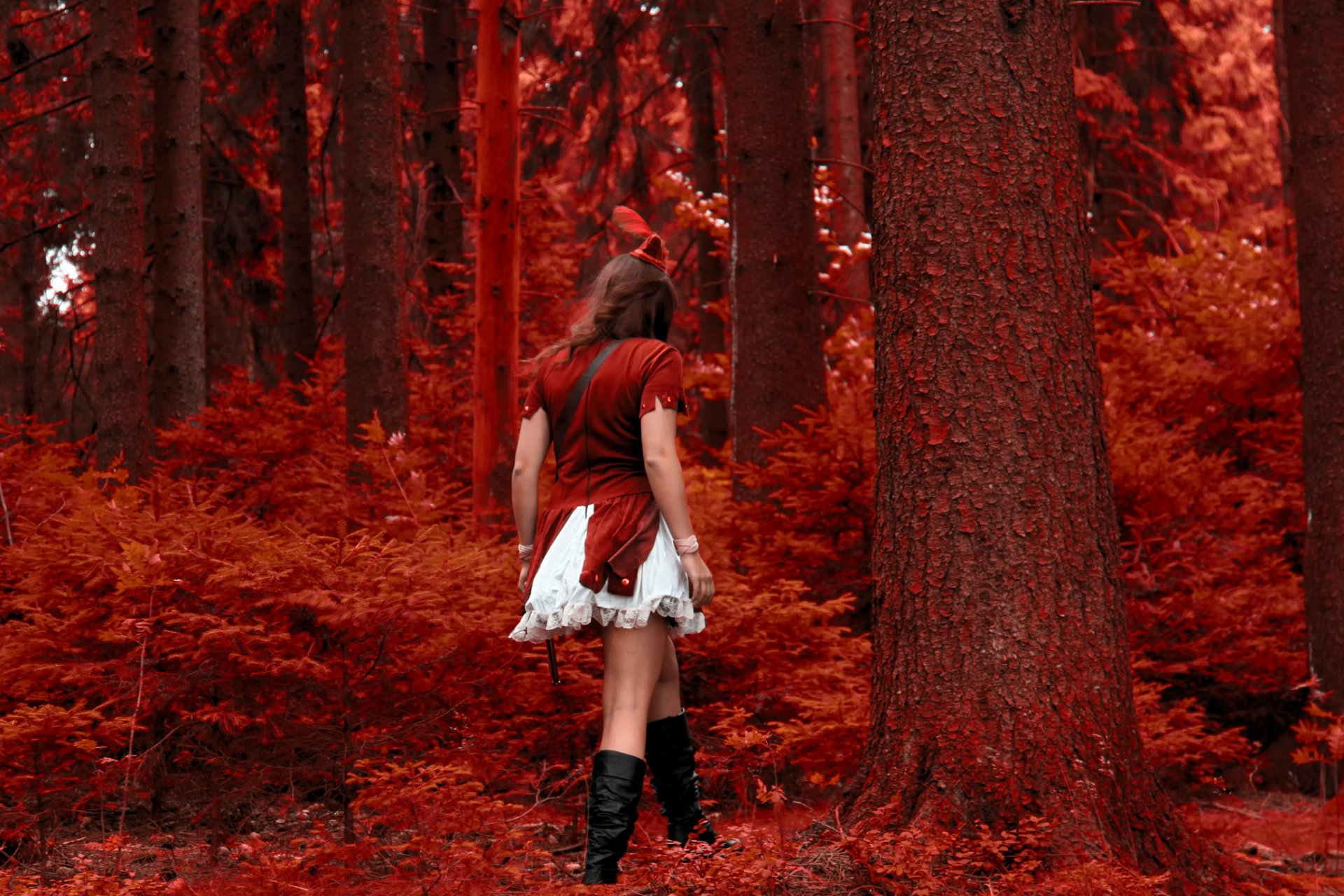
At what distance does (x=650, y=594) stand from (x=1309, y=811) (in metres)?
5.08

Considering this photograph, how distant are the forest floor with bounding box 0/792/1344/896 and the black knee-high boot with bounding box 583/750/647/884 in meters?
0.09

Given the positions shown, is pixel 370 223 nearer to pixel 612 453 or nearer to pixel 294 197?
pixel 294 197

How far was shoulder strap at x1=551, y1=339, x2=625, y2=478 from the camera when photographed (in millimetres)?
4059

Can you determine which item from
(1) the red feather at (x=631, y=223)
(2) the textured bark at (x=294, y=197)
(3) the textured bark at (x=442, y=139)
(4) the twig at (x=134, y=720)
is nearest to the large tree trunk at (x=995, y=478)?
(1) the red feather at (x=631, y=223)

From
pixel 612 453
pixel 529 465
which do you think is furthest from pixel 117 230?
pixel 612 453

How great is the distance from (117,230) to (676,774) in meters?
7.29

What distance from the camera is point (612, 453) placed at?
159 inches

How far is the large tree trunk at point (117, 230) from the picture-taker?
943cm

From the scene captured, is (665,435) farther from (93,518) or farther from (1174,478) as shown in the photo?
(1174,478)

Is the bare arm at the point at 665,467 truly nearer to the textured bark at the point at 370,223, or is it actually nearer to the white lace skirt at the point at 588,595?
the white lace skirt at the point at 588,595

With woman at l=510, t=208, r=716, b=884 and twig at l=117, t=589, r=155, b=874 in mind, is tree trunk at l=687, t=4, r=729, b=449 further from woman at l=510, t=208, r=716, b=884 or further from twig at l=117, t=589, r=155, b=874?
woman at l=510, t=208, r=716, b=884

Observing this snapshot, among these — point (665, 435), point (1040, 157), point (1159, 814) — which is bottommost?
point (1159, 814)

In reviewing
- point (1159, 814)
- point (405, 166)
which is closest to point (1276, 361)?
point (1159, 814)

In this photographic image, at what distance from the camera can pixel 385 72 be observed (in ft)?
31.9
